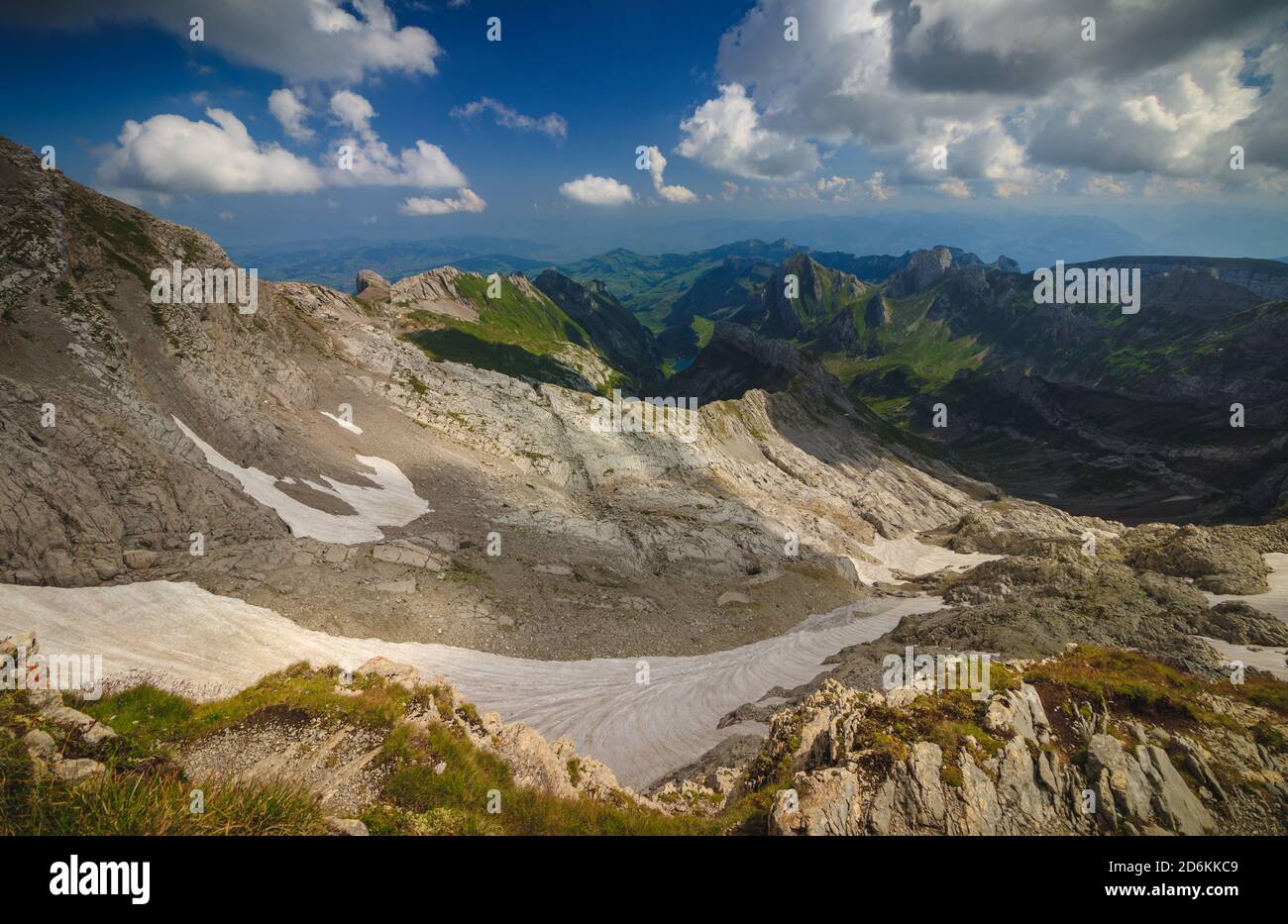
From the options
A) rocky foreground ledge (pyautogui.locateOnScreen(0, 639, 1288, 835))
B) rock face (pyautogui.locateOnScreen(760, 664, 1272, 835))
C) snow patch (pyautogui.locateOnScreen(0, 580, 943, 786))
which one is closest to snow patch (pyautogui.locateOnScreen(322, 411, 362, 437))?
snow patch (pyautogui.locateOnScreen(0, 580, 943, 786))

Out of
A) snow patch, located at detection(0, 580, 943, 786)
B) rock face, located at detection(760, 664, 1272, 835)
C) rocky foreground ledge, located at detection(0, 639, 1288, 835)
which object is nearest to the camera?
rocky foreground ledge, located at detection(0, 639, 1288, 835)

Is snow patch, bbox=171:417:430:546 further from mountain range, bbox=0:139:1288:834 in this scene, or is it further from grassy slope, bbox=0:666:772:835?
grassy slope, bbox=0:666:772:835

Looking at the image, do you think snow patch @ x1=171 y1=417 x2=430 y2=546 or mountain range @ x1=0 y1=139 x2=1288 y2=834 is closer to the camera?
mountain range @ x1=0 y1=139 x2=1288 y2=834

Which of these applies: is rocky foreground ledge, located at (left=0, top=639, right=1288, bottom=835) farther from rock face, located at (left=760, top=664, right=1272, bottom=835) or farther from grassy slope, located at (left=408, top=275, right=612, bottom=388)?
grassy slope, located at (left=408, top=275, right=612, bottom=388)

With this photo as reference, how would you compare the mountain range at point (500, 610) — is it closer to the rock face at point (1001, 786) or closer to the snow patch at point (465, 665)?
the rock face at point (1001, 786)

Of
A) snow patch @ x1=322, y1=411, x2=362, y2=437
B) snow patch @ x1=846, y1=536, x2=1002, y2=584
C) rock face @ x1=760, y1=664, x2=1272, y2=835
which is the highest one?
snow patch @ x1=322, y1=411, x2=362, y2=437

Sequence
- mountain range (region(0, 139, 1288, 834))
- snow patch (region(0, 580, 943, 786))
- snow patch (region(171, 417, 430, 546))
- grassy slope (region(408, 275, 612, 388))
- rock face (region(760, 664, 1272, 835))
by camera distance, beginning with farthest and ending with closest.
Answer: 1. grassy slope (region(408, 275, 612, 388))
2. snow patch (region(171, 417, 430, 546))
3. snow patch (region(0, 580, 943, 786))
4. mountain range (region(0, 139, 1288, 834))
5. rock face (region(760, 664, 1272, 835))

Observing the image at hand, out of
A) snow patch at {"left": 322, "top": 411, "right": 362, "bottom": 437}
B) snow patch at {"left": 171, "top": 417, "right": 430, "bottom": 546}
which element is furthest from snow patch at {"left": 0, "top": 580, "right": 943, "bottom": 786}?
snow patch at {"left": 322, "top": 411, "right": 362, "bottom": 437}

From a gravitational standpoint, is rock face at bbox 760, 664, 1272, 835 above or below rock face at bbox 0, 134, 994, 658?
below

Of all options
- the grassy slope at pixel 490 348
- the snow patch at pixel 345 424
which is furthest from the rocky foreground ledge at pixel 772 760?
the grassy slope at pixel 490 348
